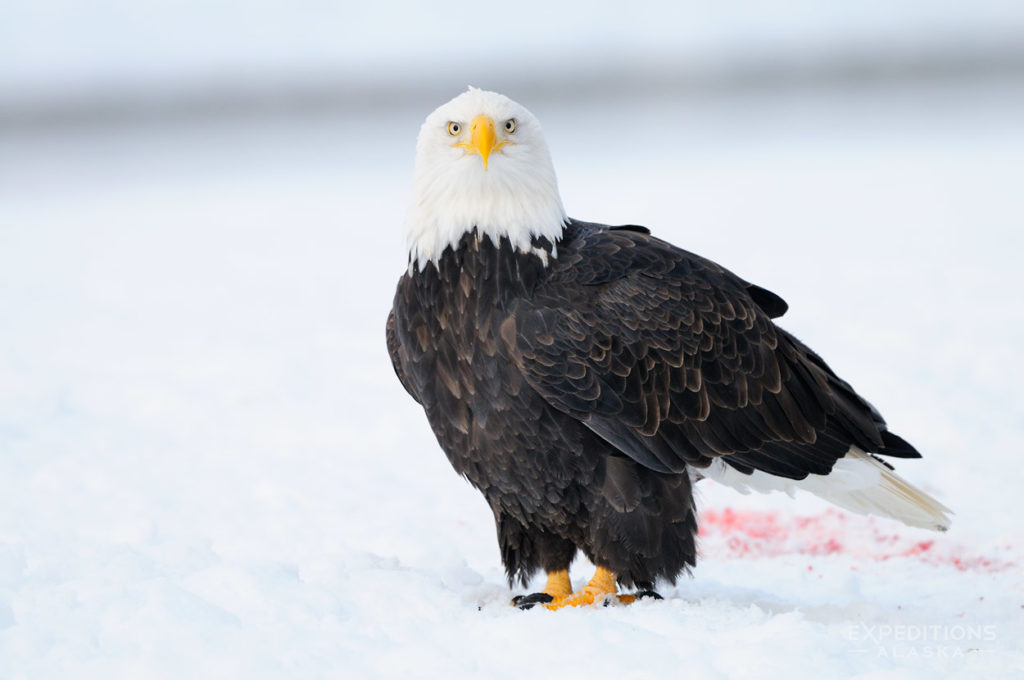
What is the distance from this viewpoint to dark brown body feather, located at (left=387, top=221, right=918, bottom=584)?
3.68m

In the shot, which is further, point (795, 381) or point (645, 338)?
point (795, 381)

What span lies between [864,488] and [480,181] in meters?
1.77

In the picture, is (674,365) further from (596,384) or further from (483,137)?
(483,137)

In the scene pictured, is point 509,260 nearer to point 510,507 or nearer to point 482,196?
point 482,196

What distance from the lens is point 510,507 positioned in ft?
13.0

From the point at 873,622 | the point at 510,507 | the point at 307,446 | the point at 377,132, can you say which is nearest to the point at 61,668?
the point at 510,507

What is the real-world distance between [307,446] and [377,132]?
1154cm

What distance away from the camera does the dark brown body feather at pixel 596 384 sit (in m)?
3.68

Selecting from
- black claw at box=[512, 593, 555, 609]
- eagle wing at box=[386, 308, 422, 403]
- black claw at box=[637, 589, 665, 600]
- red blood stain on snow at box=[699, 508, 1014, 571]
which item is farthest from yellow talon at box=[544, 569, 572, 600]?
red blood stain on snow at box=[699, 508, 1014, 571]

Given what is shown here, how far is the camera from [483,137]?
3732 millimetres

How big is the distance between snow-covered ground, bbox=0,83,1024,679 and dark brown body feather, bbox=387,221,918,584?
36cm

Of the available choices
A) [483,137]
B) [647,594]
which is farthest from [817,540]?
[483,137]

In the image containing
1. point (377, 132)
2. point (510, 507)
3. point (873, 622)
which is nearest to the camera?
point (873, 622)

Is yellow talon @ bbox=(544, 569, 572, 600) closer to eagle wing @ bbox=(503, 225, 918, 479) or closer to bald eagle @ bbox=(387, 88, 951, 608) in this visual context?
bald eagle @ bbox=(387, 88, 951, 608)
